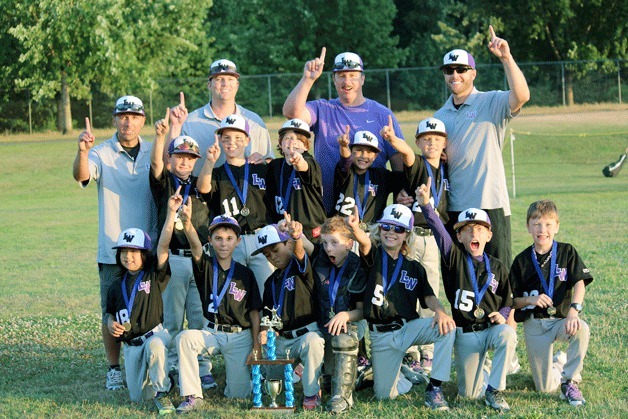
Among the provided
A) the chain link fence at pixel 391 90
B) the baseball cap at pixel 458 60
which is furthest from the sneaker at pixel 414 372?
the chain link fence at pixel 391 90

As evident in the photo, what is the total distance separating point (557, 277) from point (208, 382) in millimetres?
2987

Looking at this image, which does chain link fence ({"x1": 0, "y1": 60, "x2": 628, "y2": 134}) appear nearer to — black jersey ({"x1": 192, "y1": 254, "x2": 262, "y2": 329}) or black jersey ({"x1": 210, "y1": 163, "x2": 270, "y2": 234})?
black jersey ({"x1": 210, "y1": 163, "x2": 270, "y2": 234})

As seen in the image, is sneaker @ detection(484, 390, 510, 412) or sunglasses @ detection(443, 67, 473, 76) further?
sunglasses @ detection(443, 67, 473, 76)

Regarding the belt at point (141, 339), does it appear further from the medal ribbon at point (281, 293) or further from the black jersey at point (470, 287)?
the black jersey at point (470, 287)

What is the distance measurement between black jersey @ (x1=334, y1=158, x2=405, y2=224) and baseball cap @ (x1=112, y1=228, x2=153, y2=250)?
1.61 meters

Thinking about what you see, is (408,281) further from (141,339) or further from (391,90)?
(391,90)

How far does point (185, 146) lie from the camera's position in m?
7.87

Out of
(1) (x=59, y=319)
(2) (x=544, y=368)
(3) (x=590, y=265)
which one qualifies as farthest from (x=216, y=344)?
(3) (x=590, y=265)

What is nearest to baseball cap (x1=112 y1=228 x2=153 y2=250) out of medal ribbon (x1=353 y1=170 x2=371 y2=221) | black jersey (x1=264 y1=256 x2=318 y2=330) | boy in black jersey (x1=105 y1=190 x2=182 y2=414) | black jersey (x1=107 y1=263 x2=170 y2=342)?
boy in black jersey (x1=105 y1=190 x2=182 y2=414)

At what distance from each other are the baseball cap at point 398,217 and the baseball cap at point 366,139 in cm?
68

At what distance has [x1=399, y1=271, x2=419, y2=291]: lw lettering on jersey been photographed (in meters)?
7.43

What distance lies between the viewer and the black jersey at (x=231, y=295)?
7.62 meters

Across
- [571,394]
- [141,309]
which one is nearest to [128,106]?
[141,309]

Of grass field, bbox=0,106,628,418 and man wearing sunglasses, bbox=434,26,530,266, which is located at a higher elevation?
man wearing sunglasses, bbox=434,26,530,266
